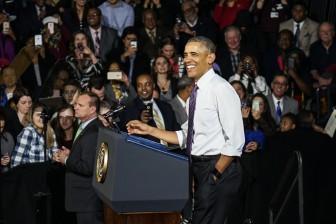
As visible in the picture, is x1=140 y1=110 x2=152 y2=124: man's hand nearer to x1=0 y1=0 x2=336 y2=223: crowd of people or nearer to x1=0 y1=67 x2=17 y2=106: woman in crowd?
x1=0 y1=0 x2=336 y2=223: crowd of people

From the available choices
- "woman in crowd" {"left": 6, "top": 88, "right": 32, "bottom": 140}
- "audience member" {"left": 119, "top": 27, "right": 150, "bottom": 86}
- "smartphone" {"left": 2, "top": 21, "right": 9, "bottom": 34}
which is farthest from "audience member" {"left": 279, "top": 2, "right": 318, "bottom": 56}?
"woman in crowd" {"left": 6, "top": 88, "right": 32, "bottom": 140}

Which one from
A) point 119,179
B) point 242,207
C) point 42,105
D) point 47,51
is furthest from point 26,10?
point 119,179

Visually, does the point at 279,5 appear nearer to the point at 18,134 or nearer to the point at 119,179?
the point at 18,134

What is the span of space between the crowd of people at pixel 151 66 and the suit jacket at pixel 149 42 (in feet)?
0.07

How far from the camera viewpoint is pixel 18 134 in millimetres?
9250

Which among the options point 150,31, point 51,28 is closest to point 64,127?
point 51,28

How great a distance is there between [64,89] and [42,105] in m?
0.92

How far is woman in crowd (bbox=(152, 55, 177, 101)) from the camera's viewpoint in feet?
34.6

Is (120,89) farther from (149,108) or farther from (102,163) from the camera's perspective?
(102,163)

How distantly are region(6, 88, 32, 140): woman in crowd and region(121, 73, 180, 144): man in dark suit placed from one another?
45.3 inches

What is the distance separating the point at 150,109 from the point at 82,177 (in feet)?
6.36

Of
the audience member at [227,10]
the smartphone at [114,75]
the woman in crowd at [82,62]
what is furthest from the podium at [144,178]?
the audience member at [227,10]

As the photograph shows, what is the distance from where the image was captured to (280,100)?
34.3ft

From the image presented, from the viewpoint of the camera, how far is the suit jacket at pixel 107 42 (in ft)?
37.4
